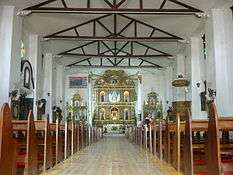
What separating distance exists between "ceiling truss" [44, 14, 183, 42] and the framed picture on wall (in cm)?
939

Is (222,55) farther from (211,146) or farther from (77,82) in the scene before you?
(77,82)

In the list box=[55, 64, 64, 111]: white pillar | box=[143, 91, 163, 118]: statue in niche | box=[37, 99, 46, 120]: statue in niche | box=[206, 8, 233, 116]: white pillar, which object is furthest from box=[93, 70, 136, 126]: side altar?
box=[206, 8, 233, 116]: white pillar

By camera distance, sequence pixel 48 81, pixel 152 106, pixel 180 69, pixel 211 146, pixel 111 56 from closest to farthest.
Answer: pixel 211 146 < pixel 48 81 < pixel 180 69 < pixel 111 56 < pixel 152 106

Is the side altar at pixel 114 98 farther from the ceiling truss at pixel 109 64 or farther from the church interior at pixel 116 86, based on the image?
the ceiling truss at pixel 109 64

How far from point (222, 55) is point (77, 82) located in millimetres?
16300

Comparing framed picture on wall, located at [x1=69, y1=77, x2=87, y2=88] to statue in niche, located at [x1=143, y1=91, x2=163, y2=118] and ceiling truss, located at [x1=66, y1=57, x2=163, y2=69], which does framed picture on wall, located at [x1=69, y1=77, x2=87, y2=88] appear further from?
statue in niche, located at [x1=143, y1=91, x2=163, y2=118]

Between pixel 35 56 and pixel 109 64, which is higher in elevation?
pixel 109 64

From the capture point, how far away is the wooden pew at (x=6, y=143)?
290cm

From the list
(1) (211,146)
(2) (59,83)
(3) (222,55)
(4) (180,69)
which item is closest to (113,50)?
(4) (180,69)

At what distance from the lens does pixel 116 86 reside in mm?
28047

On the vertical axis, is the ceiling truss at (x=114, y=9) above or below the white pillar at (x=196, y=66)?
above

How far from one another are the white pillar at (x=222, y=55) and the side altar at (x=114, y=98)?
14.7 metres

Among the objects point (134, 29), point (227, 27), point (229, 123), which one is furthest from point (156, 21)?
point (229, 123)

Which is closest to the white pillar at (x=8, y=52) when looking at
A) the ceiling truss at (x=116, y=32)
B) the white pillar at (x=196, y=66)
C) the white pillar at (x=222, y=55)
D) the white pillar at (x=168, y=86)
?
the ceiling truss at (x=116, y=32)
